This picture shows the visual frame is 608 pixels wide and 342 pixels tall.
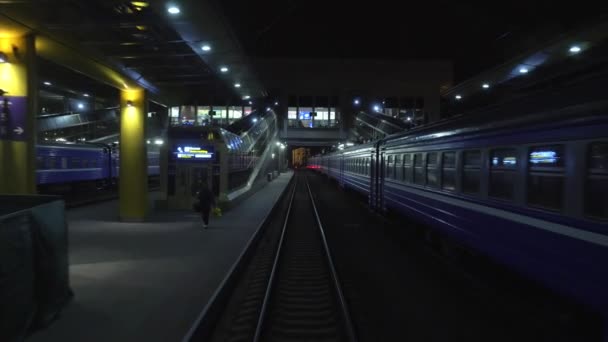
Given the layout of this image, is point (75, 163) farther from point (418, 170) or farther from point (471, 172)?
point (471, 172)

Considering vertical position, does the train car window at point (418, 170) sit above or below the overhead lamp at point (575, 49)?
below

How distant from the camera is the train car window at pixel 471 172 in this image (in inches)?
290

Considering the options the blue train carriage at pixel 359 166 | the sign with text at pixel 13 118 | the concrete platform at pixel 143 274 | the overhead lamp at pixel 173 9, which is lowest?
the concrete platform at pixel 143 274

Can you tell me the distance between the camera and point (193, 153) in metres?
16.4

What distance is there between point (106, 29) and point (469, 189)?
8399mm

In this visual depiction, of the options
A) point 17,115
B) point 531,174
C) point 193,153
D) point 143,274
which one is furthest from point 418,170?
point 193,153

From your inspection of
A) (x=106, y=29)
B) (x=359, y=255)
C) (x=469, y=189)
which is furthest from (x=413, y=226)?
(x=106, y=29)

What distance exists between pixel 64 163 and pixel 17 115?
16386 millimetres

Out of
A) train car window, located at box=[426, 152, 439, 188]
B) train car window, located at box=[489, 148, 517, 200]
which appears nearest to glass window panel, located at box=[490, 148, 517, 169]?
train car window, located at box=[489, 148, 517, 200]

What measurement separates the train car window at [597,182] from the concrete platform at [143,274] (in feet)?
15.5

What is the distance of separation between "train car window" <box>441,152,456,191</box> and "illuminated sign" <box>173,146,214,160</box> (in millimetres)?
9848

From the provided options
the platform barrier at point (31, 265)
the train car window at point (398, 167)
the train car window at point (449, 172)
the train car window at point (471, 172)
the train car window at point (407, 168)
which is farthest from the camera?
the train car window at point (398, 167)

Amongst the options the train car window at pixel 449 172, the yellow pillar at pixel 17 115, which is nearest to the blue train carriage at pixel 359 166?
the train car window at pixel 449 172

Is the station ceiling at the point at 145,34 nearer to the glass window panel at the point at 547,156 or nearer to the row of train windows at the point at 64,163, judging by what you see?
the glass window panel at the point at 547,156
